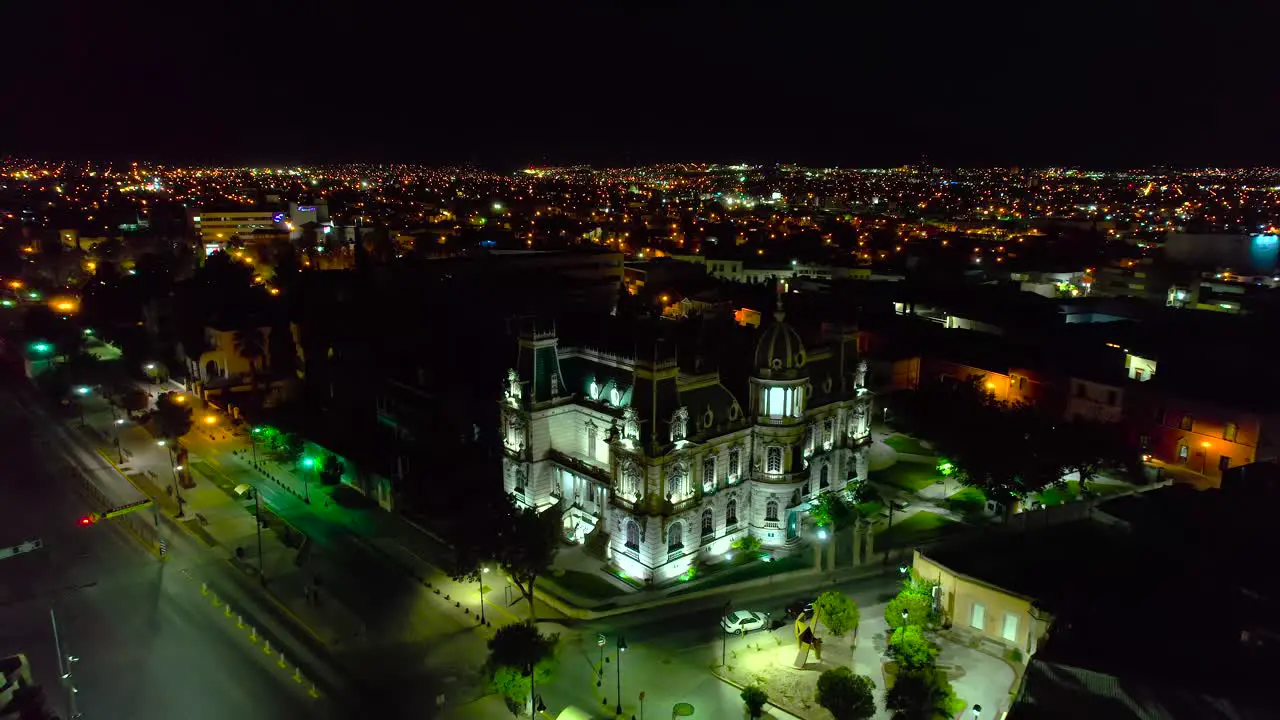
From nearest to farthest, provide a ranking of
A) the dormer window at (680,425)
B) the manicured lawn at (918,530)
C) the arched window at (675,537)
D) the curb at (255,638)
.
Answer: the curb at (255,638) < the dormer window at (680,425) < the arched window at (675,537) < the manicured lawn at (918,530)

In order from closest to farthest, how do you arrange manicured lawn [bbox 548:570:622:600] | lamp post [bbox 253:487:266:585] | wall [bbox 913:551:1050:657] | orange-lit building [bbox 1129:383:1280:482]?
wall [bbox 913:551:1050:657], manicured lawn [bbox 548:570:622:600], lamp post [bbox 253:487:266:585], orange-lit building [bbox 1129:383:1280:482]

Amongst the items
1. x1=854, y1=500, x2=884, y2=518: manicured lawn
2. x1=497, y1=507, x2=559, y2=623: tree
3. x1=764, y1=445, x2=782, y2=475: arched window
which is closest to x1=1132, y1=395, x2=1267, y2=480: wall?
x1=854, y1=500, x2=884, y2=518: manicured lawn

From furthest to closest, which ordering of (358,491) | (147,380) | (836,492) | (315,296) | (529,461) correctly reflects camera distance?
1. (315,296)
2. (147,380)
3. (358,491)
4. (836,492)
5. (529,461)

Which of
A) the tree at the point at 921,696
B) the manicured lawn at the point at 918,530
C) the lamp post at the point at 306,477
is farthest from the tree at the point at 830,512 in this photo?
the lamp post at the point at 306,477

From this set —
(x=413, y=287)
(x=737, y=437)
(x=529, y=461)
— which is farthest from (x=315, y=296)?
(x=737, y=437)

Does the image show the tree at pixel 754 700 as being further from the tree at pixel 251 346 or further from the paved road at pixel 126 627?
the tree at pixel 251 346

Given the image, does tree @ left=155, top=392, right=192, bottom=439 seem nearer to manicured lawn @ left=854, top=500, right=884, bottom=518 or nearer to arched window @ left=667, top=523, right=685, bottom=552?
arched window @ left=667, top=523, right=685, bottom=552

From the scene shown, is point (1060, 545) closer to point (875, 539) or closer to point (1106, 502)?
point (1106, 502)
